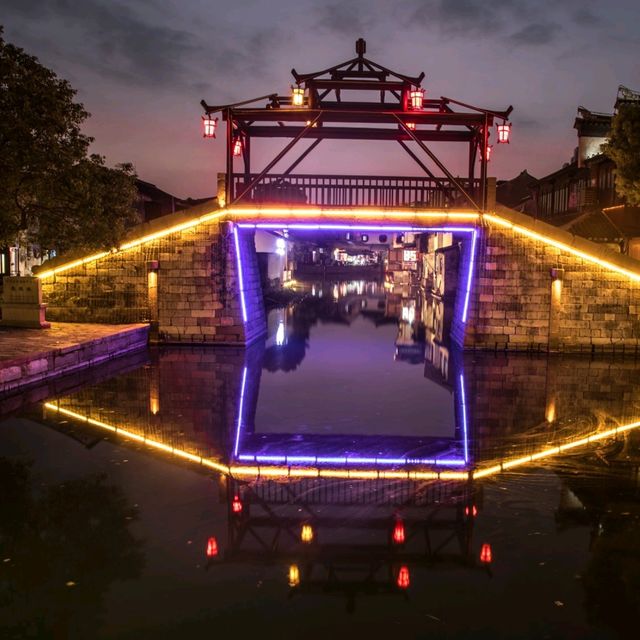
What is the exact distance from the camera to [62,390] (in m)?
14.0

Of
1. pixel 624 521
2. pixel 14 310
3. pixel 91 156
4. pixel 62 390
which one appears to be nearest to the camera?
pixel 624 521

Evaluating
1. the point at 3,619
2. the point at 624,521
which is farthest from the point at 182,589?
the point at 624,521

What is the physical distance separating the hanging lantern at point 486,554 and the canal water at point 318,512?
26 millimetres

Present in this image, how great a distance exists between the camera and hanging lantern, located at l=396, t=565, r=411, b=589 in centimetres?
582

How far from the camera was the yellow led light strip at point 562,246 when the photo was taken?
21391 mm

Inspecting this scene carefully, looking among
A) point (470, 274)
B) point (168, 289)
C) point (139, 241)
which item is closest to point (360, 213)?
point (470, 274)

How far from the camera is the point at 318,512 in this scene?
7480mm

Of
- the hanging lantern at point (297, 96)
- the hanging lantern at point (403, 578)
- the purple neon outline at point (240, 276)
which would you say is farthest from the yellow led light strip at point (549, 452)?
the hanging lantern at point (297, 96)

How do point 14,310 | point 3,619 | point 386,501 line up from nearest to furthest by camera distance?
point 3,619
point 386,501
point 14,310

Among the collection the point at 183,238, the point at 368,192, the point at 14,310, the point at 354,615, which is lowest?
the point at 354,615

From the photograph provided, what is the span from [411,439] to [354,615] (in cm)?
585

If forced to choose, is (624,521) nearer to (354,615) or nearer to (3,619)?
(354,615)

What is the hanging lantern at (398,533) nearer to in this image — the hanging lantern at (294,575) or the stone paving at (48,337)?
the hanging lantern at (294,575)

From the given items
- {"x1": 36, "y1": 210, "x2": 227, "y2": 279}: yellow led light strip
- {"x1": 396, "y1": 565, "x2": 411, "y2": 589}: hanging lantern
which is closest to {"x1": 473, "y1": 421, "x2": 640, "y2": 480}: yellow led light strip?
{"x1": 396, "y1": 565, "x2": 411, "y2": 589}: hanging lantern
